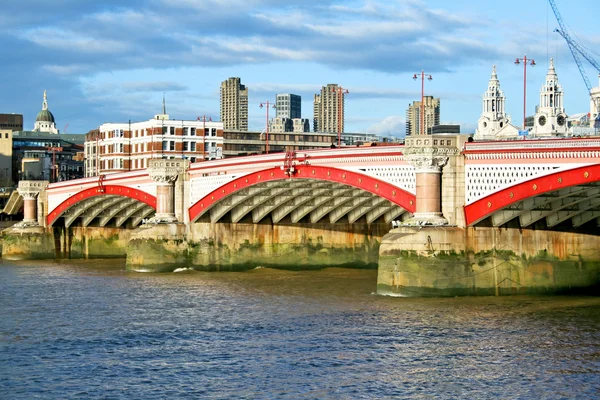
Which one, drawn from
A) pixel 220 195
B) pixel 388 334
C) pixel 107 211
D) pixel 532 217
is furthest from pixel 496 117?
pixel 388 334

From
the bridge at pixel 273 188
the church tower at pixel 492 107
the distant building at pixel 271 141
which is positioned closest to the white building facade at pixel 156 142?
the distant building at pixel 271 141

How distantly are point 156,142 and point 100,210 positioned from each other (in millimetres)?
24089

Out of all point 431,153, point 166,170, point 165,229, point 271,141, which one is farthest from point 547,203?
point 271,141

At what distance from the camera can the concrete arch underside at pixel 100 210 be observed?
91.9 metres

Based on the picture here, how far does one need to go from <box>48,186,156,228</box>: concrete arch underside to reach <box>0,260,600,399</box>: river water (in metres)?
29.5

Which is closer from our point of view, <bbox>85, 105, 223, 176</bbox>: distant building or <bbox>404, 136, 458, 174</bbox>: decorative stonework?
<bbox>404, 136, 458, 174</bbox>: decorative stonework

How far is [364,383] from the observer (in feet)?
116

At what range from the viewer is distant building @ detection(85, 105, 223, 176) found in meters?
119

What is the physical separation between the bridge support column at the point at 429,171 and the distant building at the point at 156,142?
59.6 m

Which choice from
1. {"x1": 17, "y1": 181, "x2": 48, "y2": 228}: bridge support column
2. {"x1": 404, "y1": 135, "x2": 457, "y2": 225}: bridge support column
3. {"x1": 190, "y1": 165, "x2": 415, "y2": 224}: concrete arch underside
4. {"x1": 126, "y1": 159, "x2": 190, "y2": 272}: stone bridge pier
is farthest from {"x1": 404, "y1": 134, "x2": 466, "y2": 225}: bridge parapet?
{"x1": 17, "y1": 181, "x2": 48, "y2": 228}: bridge support column

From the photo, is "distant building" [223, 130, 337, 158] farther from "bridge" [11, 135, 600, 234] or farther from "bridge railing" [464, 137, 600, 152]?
"bridge railing" [464, 137, 600, 152]

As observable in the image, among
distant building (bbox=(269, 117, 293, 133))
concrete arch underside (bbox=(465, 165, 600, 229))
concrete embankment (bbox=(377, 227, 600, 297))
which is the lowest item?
concrete embankment (bbox=(377, 227, 600, 297))

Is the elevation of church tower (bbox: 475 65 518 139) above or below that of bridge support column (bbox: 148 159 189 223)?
above

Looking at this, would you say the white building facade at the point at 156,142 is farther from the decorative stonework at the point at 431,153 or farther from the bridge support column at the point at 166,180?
the decorative stonework at the point at 431,153
